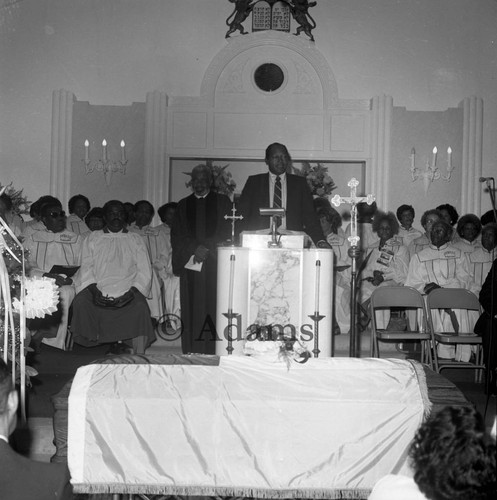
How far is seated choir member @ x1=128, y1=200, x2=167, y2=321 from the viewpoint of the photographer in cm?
963

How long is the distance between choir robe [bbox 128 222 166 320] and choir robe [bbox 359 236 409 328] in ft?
8.21

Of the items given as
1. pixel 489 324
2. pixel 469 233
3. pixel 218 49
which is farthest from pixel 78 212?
pixel 489 324

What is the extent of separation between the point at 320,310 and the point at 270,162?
4.98 ft

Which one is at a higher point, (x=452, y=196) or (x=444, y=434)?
(x=452, y=196)

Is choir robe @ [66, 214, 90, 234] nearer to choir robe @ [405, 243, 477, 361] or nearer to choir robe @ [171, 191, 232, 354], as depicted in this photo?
choir robe @ [171, 191, 232, 354]

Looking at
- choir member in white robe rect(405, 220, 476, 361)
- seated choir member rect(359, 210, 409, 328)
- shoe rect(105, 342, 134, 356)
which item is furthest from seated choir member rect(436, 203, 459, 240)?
shoe rect(105, 342, 134, 356)

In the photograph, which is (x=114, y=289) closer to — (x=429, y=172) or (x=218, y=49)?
(x=218, y=49)

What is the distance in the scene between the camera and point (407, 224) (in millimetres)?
10711

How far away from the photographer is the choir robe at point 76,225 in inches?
413

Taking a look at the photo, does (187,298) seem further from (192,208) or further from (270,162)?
(270,162)

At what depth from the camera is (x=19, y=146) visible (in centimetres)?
1197

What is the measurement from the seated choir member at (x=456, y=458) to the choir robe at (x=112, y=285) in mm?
6529

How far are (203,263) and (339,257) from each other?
273 centimetres

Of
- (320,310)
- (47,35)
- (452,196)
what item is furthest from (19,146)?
(320,310)
